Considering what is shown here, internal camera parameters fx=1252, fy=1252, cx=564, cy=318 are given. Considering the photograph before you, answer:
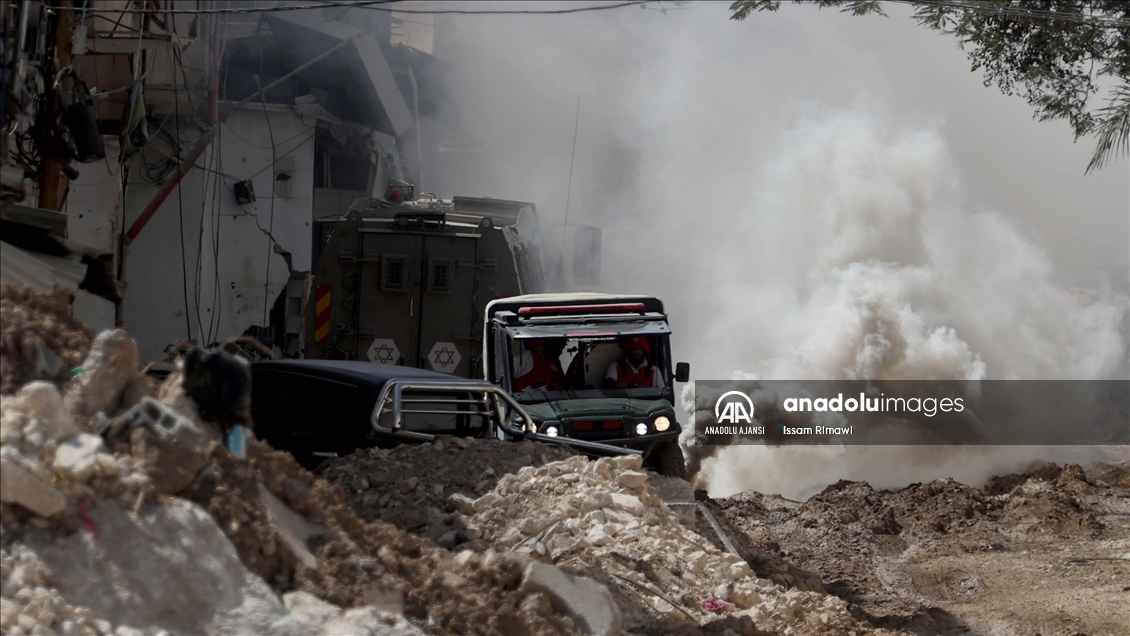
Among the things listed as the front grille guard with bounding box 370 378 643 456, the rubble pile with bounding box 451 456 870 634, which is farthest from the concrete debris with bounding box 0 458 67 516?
the front grille guard with bounding box 370 378 643 456

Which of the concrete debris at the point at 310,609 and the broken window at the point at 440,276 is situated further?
the broken window at the point at 440,276

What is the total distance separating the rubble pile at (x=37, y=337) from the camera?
14.7 feet

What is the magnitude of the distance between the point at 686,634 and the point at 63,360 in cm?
311

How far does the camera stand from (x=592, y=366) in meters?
11.5

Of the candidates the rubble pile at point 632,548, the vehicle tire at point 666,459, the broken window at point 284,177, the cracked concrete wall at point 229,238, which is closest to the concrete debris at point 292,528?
the rubble pile at point 632,548

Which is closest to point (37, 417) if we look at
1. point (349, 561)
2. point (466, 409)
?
point (349, 561)

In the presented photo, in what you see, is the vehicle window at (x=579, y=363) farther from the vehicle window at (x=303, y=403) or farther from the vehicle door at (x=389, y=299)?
the vehicle door at (x=389, y=299)

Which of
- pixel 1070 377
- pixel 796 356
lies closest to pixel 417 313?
pixel 796 356

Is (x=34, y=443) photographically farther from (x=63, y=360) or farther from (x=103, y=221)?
(x=103, y=221)

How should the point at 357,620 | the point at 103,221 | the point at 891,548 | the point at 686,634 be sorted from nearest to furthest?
the point at 357,620, the point at 686,634, the point at 891,548, the point at 103,221

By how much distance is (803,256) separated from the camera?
78.9 ft

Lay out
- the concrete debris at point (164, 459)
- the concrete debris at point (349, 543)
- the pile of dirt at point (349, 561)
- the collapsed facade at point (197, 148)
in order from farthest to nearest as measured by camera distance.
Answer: the collapsed facade at point (197, 148) < the pile of dirt at point (349, 561) < the concrete debris at point (164, 459) < the concrete debris at point (349, 543)

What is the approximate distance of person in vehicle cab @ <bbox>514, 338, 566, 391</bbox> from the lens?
11.4 metres

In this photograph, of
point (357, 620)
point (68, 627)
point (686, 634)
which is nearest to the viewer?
point (68, 627)
